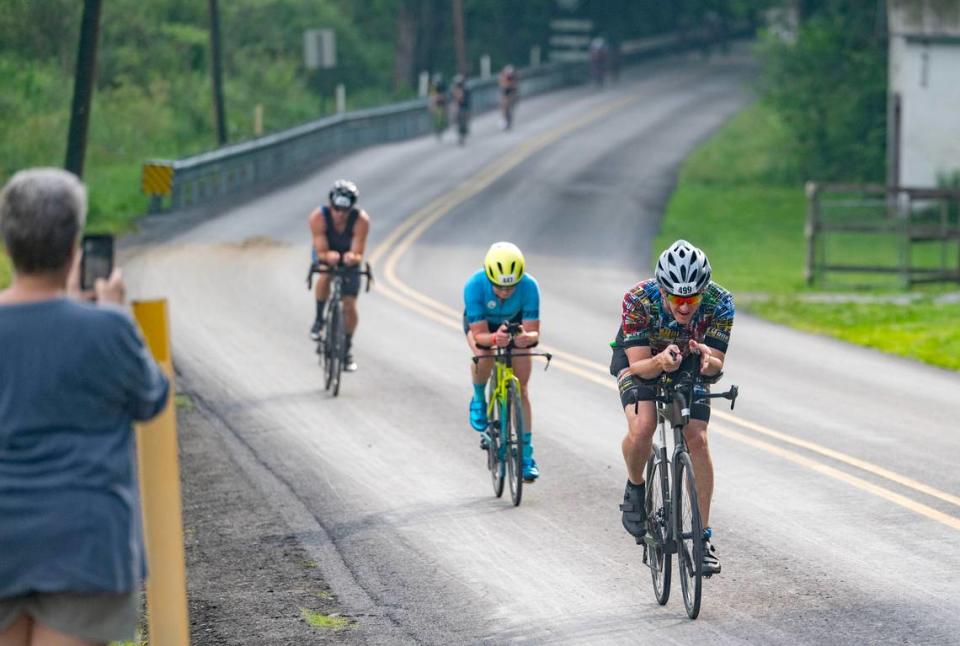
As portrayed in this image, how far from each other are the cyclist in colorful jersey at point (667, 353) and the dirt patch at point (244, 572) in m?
1.77

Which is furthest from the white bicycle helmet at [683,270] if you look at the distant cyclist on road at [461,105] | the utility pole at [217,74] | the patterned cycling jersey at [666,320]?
the distant cyclist on road at [461,105]

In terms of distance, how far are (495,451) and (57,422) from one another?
276 inches

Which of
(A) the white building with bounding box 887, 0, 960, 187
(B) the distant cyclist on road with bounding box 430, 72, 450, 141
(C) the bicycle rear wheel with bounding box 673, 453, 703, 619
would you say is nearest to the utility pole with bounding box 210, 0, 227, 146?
(B) the distant cyclist on road with bounding box 430, 72, 450, 141

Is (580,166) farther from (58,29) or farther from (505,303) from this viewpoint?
(505,303)

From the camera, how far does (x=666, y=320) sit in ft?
28.9

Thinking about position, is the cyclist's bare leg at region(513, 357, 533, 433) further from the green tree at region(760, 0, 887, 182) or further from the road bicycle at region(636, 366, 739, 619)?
the green tree at region(760, 0, 887, 182)

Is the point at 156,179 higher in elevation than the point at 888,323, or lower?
higher

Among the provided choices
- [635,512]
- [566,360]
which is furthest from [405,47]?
[635,512]

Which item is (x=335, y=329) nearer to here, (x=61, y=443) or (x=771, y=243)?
(x=61, y=443)

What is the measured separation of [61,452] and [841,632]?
14.9ft

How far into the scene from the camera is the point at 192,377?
17.3 meters

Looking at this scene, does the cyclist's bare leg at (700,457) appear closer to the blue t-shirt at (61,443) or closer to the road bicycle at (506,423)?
the road bicycle at (506,423)

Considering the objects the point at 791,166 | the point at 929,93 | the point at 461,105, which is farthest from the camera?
the point at 461,105

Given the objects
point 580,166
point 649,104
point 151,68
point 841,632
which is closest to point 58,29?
point 151,68
